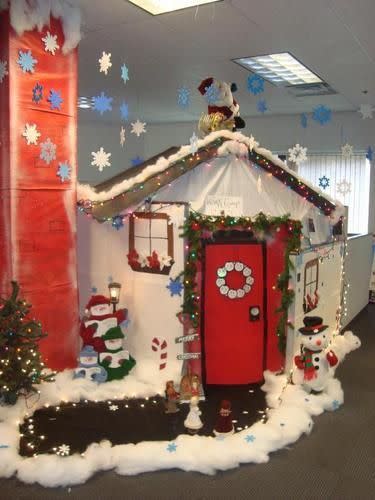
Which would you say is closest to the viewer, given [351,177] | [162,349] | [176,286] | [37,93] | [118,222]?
[37,93]

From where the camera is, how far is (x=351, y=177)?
8422 millimetres

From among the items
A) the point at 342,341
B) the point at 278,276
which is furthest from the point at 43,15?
the point at 342,341

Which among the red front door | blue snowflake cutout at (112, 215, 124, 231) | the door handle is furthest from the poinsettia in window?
the door handle

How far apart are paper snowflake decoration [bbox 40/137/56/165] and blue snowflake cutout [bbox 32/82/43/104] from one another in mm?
302

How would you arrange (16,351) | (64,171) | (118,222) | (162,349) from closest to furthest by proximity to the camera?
(16,351)
(64,171)
(162,349)
(118,222)

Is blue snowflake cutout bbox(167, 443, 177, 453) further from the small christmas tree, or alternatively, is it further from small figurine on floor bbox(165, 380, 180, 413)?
the small christmas tree

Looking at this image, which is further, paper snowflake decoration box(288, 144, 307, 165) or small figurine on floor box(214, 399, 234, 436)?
paper snowflake decoration box(288, 144, 307, 165)

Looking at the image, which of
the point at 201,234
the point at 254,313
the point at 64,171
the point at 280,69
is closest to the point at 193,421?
the point at 254,313

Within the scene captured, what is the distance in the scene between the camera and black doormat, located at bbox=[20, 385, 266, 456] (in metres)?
3.62

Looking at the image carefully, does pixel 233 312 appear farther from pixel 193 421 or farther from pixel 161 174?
pixel 161 174

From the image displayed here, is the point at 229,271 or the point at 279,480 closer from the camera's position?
the point at 279,480

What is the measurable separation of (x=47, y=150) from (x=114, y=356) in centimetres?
181

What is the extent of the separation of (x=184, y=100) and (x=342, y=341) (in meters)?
3.33

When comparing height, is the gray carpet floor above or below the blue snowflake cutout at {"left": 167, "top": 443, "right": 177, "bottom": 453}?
below
